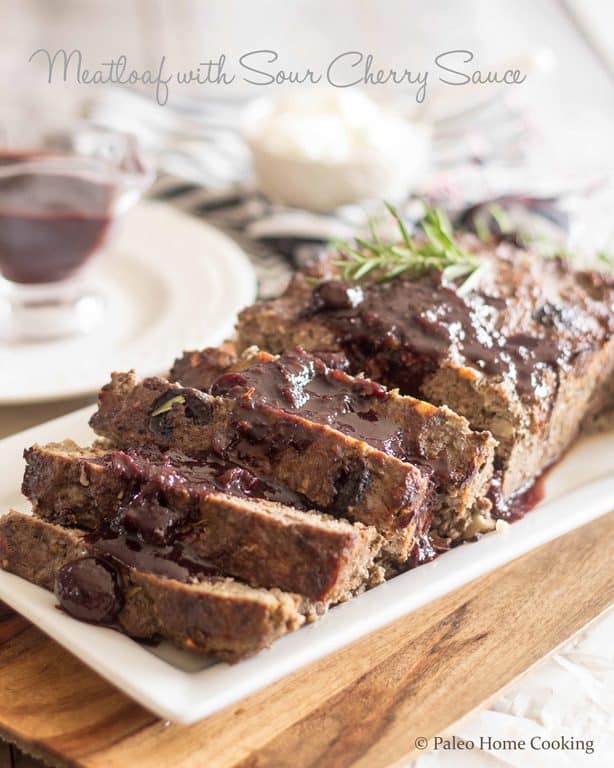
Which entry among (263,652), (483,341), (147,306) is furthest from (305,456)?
(147,306)

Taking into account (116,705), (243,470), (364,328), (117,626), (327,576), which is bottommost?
(116,705)

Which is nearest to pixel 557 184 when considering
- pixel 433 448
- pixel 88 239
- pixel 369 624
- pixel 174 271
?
pixel 174 271

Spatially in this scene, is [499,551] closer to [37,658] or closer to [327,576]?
[327,576]

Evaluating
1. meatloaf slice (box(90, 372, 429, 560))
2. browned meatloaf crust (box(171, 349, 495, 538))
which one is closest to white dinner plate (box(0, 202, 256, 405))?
meatloaf slice (box(90, 372, 429, 560))

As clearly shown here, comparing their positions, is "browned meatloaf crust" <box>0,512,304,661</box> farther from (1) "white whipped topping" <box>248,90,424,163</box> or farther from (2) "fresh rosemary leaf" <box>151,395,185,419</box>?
(1) "white whipped topping" <box>248,90,424,163</box>


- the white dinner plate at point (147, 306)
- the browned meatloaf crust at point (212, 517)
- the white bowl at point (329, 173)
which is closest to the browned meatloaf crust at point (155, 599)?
the browned meatloaf crust at point (212, 517)

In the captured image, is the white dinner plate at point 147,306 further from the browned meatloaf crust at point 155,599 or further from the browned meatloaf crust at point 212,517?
the browned meatloaf crust at point 155,599
